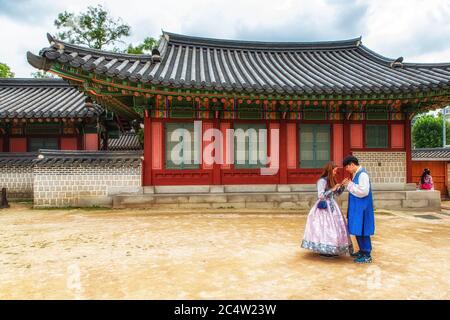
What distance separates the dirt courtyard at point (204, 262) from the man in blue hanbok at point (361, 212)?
10.2 inches

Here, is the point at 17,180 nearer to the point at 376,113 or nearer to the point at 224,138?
the point at 224,138

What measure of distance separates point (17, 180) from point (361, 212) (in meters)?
12.3

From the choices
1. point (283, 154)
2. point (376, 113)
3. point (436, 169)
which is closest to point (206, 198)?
point (283, 154)

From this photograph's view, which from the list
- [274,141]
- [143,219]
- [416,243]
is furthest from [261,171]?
[416,243]

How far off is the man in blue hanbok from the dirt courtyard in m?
0.26

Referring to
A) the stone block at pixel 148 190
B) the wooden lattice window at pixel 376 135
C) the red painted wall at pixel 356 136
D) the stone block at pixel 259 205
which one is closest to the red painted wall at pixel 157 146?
the stone block at pixel 148 190

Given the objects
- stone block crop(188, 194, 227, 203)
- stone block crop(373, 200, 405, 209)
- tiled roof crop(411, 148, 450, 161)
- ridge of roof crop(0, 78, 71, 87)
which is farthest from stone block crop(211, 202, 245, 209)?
tiled roof crop(411, 148, 450, 161)

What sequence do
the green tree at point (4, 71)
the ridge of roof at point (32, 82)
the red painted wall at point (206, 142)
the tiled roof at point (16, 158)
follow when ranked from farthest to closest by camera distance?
the green tree at point (4, 71), the ridge of roof at point (32, 82), the tiled roof at point (16, 158), the red painted wall at point (206, 142)

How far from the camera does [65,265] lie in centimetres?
434

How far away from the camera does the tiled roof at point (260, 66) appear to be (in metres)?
8.65

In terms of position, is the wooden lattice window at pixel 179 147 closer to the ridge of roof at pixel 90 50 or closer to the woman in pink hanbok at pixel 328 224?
the ridge of roof at pixel 90 50

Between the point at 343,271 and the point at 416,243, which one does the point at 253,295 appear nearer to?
the point at 343,271

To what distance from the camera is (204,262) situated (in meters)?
4.50

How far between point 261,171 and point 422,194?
5343 millimetres
